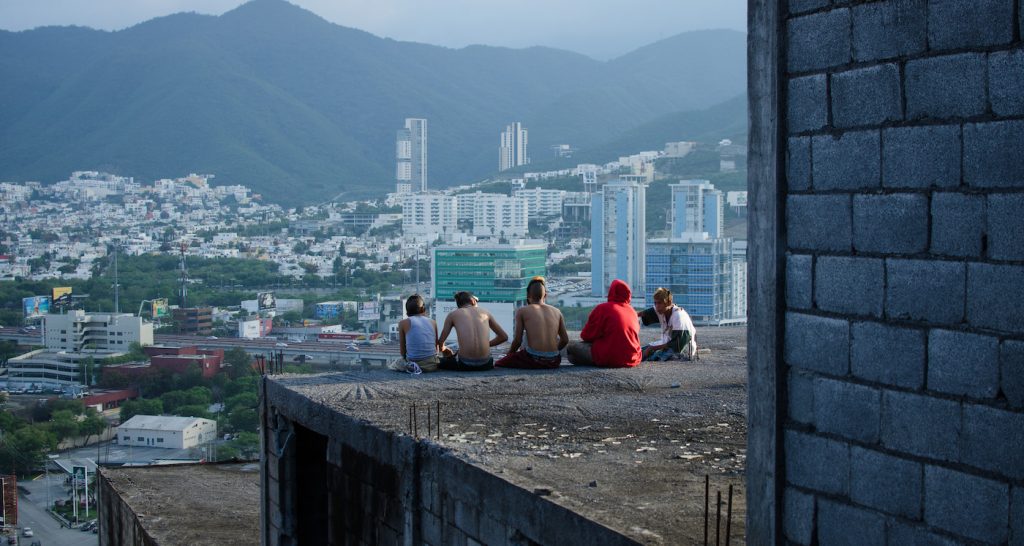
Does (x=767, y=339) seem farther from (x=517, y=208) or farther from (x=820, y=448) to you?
(x=517, y=208)

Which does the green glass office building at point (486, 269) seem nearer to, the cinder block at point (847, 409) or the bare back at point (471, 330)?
the bare back at point (471, 330)

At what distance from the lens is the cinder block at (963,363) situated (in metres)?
3.15

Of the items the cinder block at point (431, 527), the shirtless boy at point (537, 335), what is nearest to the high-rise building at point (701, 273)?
the shirtless boy at point (537, 335)

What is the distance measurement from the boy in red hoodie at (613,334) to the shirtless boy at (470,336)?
0.59 metres

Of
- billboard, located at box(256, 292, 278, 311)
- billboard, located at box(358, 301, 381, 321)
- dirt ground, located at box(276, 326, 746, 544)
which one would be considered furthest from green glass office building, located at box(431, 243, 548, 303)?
dirt ground, located at box(276, 326, 746, 544)

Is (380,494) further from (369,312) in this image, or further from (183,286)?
(183,286)

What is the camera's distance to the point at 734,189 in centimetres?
11188

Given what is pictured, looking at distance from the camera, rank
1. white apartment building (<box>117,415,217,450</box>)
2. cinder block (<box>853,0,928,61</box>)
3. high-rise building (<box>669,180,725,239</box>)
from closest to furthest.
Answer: cinder block (<box>853,0,928,61</box>) → white apartment building (<box>117,415,217,450</box>) → high-rise building (<box>669,180,725,239</box>)

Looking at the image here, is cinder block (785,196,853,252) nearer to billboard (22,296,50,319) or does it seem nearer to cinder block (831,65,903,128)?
cinder block (831,65,903,128)

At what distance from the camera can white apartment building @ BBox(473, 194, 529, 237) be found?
4840 inches

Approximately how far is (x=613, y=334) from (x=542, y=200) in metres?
124

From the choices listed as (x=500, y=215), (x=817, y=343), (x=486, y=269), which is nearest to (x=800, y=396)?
(x=817, y=343)

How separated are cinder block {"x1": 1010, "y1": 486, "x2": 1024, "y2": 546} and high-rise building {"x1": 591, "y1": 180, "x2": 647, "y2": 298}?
83399 mm

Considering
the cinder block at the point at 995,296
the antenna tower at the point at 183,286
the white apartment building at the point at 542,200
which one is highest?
the white apartment building at the point at 542,200
